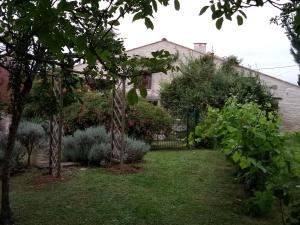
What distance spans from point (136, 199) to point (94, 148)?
10.6 feet

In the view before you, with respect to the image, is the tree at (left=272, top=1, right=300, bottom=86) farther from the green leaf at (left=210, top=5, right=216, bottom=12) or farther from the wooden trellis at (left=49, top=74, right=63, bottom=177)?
the wooden trellis at (left=49, top=74, right=63, bottom=177)

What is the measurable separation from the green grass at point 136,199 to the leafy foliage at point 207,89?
30.1ft

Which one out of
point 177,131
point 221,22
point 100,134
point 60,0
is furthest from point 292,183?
point 177,131

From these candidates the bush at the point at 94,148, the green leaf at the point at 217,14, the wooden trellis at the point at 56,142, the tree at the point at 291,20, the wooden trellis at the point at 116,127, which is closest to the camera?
the tree at the point at 291,20

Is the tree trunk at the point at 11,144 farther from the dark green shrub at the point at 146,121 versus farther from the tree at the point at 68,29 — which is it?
the dark green shrub at the point at 146,121

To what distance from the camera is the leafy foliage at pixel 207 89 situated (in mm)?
20125

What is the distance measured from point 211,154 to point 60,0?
11.2 metres

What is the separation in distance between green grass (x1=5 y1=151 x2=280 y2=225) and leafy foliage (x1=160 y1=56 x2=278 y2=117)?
9185mm

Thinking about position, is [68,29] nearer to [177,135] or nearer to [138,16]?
[138,16]

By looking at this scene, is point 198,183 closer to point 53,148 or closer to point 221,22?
point 53,148

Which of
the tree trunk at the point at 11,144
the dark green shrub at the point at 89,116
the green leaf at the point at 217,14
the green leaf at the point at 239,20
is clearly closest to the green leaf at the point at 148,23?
the green leaf at the point at 217,14

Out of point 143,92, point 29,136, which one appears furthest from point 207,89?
point 143,92

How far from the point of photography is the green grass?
593 cm

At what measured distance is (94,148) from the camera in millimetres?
9898
